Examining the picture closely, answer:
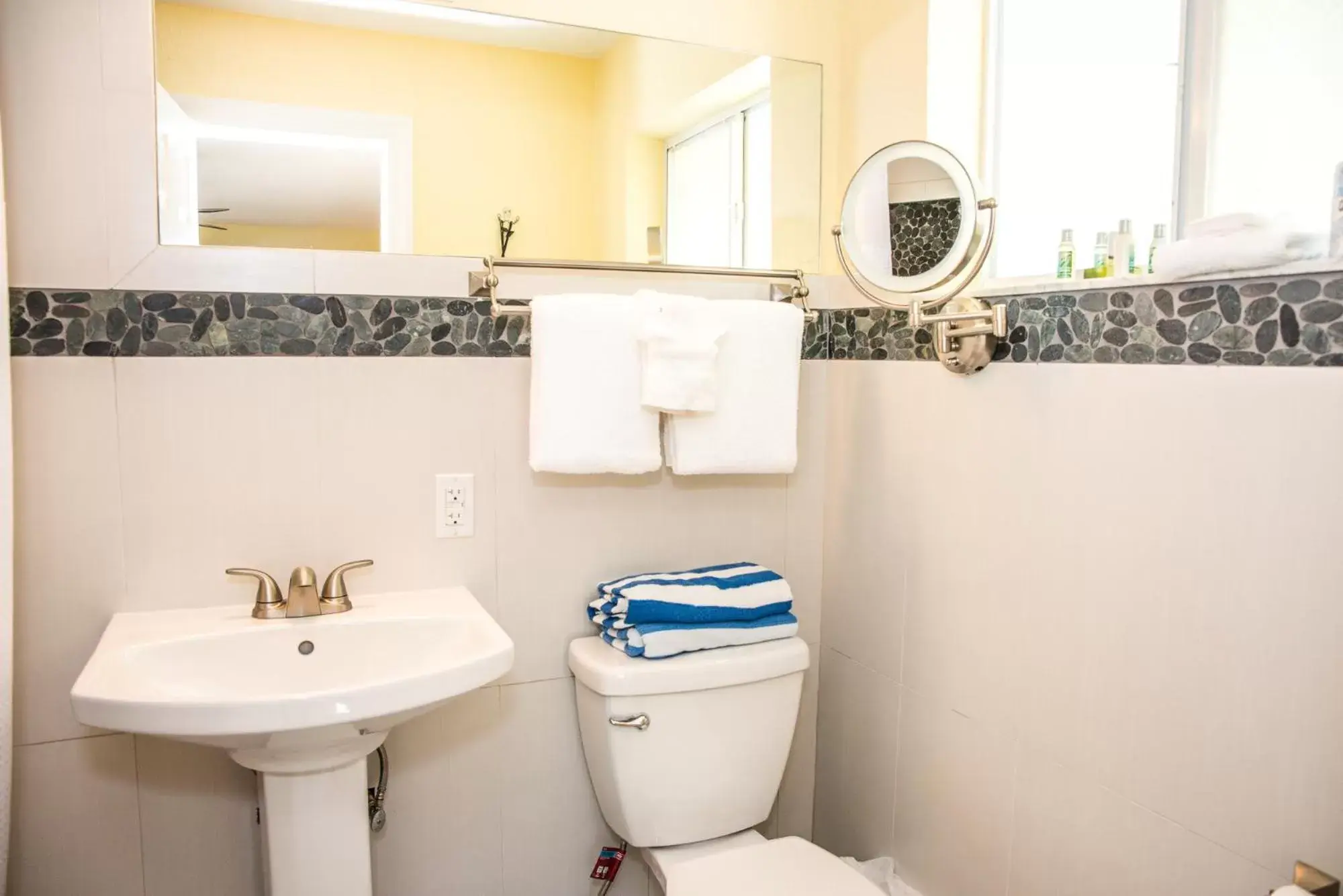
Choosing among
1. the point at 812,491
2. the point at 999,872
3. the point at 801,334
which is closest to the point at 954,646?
the point at 999,872

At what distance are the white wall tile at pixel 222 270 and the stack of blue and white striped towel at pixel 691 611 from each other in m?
0.78

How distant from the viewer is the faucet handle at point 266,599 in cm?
153

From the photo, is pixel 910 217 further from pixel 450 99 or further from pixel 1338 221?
pixel 450 99

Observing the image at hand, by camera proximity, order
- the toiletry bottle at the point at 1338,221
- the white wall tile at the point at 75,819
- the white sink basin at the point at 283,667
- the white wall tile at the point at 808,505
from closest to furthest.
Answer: the toiletry bottle at the point at 1338,221, the white sink basin at the point at 283,667, the white wall tile at the point at 75,819, the white wall tile at the point at 808,505

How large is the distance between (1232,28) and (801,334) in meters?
0.85

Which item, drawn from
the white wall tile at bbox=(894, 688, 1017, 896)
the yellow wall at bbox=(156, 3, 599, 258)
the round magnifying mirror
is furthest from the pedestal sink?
the round magnifying mirror

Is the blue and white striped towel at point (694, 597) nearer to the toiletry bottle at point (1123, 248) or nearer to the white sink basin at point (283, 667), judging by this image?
the white sink basin at point (283, 667)

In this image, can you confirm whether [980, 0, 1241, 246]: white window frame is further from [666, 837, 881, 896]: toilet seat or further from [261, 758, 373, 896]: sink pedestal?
[261, 758, 373, 896]: sink pedestal

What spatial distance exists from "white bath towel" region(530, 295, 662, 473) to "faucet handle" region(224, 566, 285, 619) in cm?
47

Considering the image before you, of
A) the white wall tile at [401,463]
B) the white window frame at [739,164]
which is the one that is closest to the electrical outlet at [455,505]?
the white wall tile at [401,463]

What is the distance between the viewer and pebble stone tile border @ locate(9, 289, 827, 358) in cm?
147

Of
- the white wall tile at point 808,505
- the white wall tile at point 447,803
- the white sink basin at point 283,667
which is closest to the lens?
the white sink basin at point 283,667

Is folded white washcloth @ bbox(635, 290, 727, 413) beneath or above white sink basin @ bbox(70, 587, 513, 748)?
above

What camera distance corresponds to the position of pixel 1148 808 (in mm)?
1284
